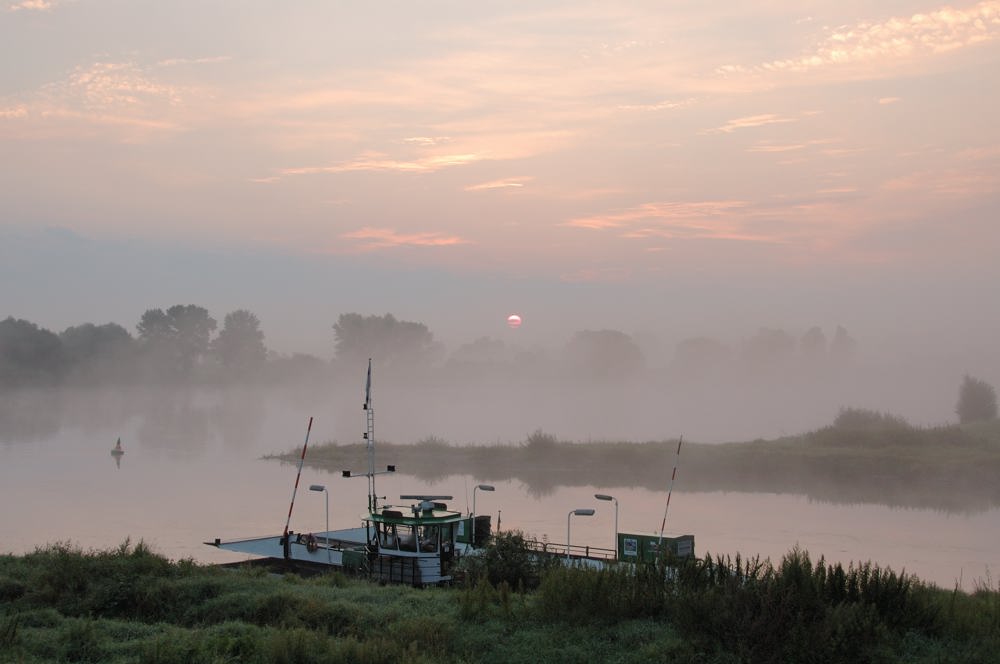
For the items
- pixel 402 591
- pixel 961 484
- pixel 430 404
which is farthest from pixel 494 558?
pixel 430 404

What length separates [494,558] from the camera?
2173 cm

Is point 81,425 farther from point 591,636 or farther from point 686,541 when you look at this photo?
point 591,636

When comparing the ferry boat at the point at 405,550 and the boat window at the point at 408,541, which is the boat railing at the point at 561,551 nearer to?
the ferry boat at the point at 405,550

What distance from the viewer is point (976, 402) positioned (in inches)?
3162

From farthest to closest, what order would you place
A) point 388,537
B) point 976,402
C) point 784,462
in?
1. point 976,402
2. point 784,462
3. point 388,537

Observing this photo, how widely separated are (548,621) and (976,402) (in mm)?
75649

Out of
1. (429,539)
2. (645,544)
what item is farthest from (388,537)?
(645,544)

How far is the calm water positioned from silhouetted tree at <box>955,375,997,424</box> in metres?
38.9

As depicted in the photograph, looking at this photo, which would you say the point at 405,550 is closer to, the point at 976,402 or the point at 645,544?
the point at 645,544

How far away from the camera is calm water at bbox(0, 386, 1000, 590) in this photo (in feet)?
111

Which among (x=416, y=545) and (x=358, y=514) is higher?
(x=416, y=545)

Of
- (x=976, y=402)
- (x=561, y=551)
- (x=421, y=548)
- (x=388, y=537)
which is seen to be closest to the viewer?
(x=421, y=548)

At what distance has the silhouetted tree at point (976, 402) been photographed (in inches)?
3142

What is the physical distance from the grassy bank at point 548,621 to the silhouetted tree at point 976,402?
231ft
